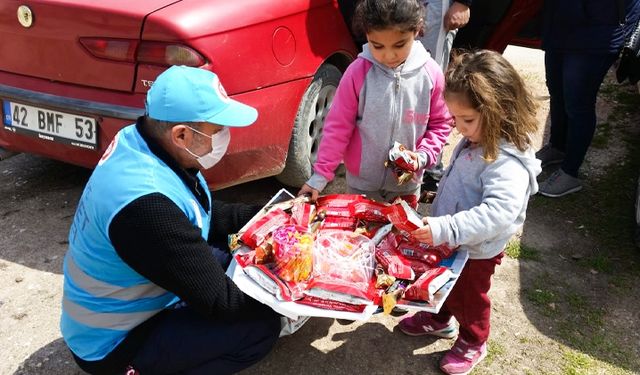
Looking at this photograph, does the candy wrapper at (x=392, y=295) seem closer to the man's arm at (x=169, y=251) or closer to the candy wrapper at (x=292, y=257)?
the candy wrapper at (x=292, y=257)

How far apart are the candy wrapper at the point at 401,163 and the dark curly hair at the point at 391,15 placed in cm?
47

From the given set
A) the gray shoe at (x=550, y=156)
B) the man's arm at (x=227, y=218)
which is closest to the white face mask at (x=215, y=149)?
the man's arm at (x=227, y=218)

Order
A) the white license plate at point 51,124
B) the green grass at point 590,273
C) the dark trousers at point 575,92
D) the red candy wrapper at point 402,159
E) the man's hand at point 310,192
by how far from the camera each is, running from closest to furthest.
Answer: the red candy wrapper at point 402,159, the man's hand at point 310,192, the green grass at point 590,273, the white license plate at point 51,124, the dark trousers at point 575,92

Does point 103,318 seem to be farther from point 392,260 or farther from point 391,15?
point 391,15

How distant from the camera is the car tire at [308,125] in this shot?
3152 mm

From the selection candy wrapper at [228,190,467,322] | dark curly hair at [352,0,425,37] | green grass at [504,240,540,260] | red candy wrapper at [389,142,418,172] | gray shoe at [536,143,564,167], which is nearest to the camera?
candy wrapper at [228,190,467,322]

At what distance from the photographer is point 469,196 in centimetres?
208

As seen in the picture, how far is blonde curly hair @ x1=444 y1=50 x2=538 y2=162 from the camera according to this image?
1.91 metres

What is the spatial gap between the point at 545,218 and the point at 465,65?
184 centimetres

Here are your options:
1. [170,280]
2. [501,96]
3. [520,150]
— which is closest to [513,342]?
[520,150]

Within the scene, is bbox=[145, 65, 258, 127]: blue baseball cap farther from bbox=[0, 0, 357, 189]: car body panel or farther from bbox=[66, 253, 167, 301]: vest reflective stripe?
bbox=[0, 0, 357, 189]: car body panel

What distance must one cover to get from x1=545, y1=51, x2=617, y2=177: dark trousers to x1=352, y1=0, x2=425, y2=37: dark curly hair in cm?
155

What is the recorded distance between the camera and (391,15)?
7.00 ft

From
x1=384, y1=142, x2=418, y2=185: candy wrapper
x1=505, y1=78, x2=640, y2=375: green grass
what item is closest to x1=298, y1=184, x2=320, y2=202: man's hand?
x1=384, y1=142, x2=418, y2=185: candy wrapper
